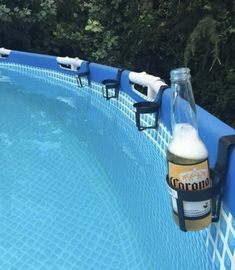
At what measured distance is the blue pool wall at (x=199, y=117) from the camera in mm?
1133

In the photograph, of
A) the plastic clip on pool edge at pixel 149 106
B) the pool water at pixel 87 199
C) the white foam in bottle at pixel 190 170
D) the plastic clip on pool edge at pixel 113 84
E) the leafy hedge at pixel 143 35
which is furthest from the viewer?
the leafy hedge at pixel 143 35

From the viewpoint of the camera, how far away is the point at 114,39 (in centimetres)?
546

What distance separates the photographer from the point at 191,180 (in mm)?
1080

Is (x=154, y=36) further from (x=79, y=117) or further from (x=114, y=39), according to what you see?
(x=79, y=117)

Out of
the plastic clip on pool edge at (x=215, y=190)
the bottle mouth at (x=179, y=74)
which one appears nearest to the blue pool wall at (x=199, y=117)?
the plastic clip on pool edge at (x=215, y=190)

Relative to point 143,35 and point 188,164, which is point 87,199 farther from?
point 143,35

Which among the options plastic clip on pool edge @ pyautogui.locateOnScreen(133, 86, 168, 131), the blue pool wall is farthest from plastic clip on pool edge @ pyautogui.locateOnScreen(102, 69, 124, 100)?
plastic clip on pool edge @ pyautogui.locateOnScreen(133, 86, 168, 131)

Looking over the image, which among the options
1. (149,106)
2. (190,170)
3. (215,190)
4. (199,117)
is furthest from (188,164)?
(149,106)

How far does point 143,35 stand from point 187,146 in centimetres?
420

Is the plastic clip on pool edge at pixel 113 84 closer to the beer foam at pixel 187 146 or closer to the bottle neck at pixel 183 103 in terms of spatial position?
the bottle neck at pixel 183 103

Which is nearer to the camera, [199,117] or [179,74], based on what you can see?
[179,74]

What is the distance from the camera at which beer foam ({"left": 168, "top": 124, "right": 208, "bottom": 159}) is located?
3.51 ft

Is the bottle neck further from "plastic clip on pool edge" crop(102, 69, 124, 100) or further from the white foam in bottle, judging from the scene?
"plastic clip on pool edge" crop(102, 69, 124, 100)

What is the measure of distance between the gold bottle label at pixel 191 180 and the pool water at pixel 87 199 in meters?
0.35
